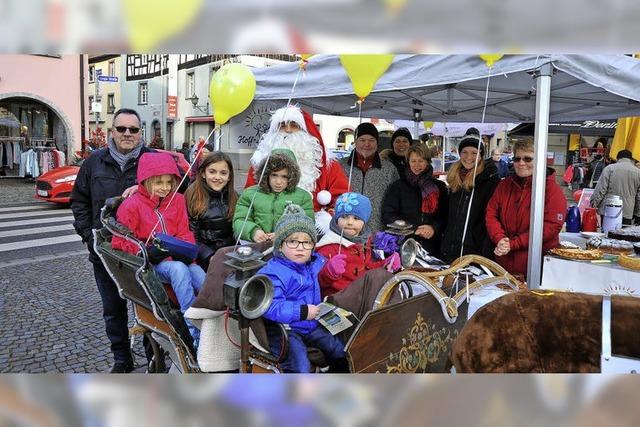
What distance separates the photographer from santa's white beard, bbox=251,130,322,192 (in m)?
4.14

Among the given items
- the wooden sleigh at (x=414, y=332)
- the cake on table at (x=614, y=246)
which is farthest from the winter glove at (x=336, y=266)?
the cake on table at (x=614, y=246)

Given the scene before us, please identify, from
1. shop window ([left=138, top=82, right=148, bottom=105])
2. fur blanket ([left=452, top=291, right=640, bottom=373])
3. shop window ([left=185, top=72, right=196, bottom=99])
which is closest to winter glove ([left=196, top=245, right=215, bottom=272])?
fur blanket ([left=452, top=291, right=640, bottom=373])

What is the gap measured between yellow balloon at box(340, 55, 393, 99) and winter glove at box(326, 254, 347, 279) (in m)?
1.44

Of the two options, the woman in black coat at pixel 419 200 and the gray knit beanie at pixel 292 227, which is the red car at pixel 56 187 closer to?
the woman in black coat at pixel 419 200

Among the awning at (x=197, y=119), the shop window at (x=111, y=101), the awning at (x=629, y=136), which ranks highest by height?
the shop window at (x=111, y=101)

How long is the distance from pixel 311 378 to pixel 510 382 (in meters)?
0.55

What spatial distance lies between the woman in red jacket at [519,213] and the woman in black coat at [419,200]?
75cm

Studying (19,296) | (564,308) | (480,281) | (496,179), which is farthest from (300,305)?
(19,296)

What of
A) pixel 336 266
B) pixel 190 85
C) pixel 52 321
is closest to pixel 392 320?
pixel 336 266

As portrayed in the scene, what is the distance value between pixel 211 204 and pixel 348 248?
3.83ft

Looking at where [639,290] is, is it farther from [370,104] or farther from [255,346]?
[370,104]

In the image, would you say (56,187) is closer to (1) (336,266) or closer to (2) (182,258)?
(2) (182,258)

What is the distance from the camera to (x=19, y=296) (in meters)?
5.57
